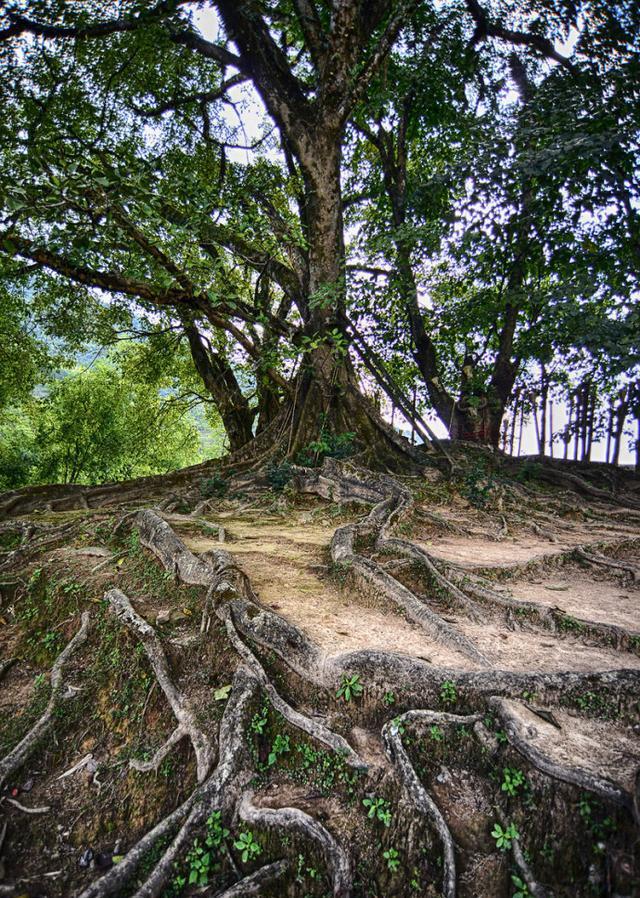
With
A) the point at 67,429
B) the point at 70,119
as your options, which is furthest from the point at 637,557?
the point at 67,429

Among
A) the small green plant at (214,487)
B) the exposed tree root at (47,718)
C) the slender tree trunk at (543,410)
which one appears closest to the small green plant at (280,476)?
the small green plant at (214,487)

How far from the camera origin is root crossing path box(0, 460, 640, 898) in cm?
180

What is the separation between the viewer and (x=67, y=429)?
19.9 meters

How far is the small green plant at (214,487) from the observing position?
752 cm

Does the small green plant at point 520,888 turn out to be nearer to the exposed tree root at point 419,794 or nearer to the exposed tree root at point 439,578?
the exposed tree root at point 419,794

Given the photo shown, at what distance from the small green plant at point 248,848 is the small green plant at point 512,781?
1148 mm

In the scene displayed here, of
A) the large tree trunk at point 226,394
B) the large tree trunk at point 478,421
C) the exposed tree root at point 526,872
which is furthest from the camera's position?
the large tree trunk at point 226,394

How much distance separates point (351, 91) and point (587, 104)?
A: 4.16 m

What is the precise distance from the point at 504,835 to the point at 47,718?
2.65m

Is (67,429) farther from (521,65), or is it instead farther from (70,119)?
(521,65)

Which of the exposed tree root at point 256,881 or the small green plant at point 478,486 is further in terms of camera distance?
the small green plant at point 478,486

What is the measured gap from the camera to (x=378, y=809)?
1.97 metres

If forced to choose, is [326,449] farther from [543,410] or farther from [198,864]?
[543,410]

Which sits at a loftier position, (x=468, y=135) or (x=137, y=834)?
(x=468, y=135)
